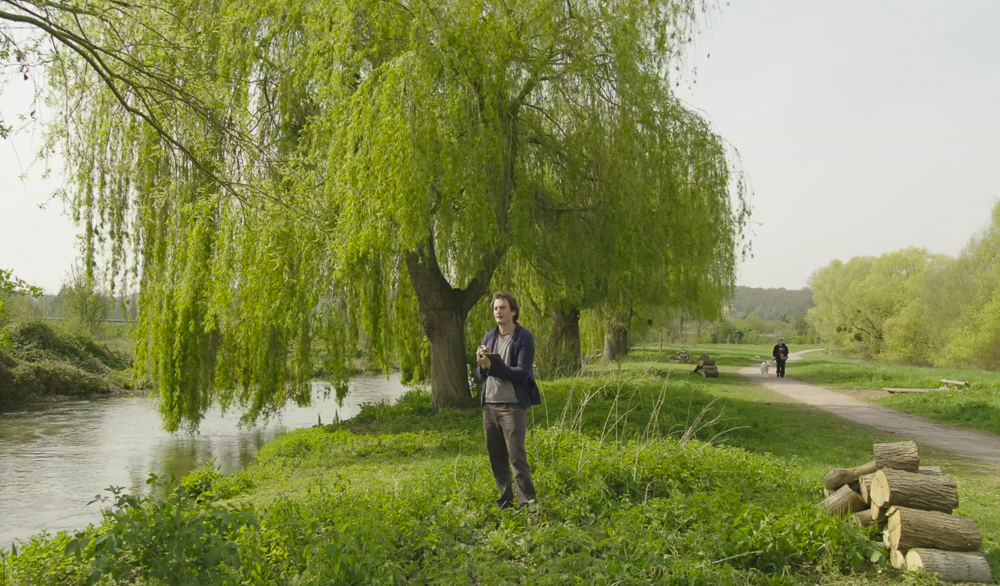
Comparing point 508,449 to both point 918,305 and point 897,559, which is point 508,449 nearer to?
point 897,559

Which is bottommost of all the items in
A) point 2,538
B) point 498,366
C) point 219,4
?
point 2,538

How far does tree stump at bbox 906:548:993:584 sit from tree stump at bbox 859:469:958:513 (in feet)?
1.53

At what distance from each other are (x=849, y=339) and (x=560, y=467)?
51665 millimetres

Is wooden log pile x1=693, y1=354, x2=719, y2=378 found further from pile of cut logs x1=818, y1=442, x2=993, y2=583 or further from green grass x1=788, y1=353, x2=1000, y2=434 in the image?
pile of cut logs x1=818, y1=442, x2=993, y2=583

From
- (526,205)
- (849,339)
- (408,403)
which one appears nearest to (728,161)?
(526,205)

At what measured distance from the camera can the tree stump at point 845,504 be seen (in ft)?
18.6

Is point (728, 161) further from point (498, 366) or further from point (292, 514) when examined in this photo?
point (292, 514)

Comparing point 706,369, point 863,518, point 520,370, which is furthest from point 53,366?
point 863,518

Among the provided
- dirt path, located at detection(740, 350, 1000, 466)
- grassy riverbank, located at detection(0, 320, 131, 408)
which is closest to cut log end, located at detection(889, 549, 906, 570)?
dirt path, located at detection(740, 350, 1000, 466)

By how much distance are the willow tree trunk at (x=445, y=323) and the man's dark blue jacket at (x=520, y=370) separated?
675cm

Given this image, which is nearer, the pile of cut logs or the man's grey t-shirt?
the pile of cut logs

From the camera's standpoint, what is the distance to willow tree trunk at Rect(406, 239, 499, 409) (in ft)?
41.5

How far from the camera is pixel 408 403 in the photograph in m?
14.1

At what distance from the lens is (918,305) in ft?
138
